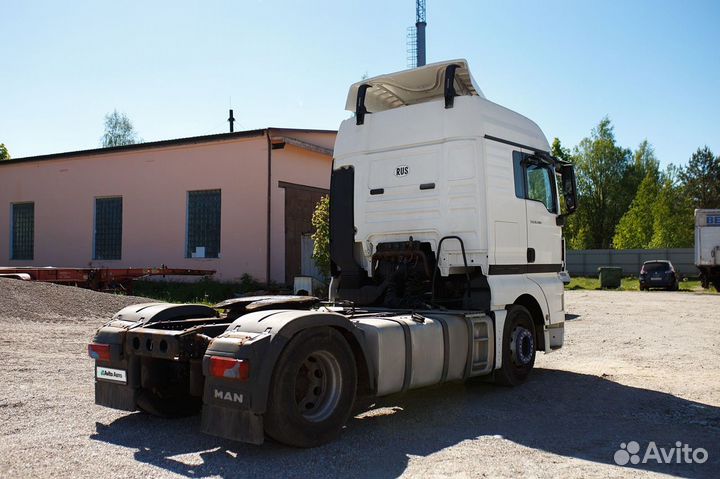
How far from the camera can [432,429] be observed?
20.1 ft

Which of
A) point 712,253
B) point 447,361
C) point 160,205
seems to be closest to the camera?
point 447,361

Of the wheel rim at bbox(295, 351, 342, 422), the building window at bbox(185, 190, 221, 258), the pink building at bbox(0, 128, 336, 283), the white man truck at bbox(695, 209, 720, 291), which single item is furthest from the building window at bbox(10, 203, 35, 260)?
the white man truck at bbox(695, 209, 720, 291)

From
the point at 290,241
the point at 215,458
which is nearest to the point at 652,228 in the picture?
the point at 290,241

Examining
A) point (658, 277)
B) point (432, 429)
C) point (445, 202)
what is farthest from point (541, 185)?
point (658, 277)

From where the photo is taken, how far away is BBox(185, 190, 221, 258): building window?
931 inches

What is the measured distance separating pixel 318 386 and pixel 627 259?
4553 centimetres

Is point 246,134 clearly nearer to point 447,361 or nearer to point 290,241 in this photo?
point 290,241

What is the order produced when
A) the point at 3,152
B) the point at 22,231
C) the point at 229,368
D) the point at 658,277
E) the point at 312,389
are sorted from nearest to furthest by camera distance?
the point at 229,368
the point at 312,389
the point at 22,231
the point at 658,277
the point at 3,152

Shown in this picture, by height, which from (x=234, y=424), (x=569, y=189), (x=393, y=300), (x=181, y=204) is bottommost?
(x=234, y=424)

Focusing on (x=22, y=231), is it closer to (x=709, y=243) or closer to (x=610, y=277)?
(x=610, y=277)

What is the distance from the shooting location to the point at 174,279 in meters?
23.8

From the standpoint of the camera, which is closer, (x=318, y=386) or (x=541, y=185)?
(x=318, y=386)

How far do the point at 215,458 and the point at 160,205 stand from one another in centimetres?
2079

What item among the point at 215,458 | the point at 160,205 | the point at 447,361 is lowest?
the point at 215,458
